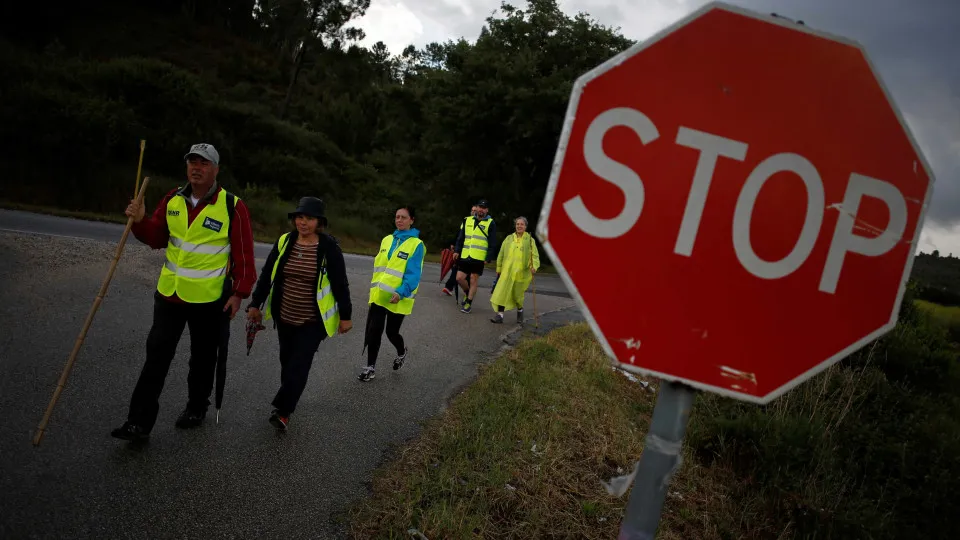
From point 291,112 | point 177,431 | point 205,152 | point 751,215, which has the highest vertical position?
point 291,112

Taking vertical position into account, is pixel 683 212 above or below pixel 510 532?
above

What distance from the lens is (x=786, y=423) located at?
193 inches

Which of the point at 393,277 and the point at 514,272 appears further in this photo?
the point at 514,272

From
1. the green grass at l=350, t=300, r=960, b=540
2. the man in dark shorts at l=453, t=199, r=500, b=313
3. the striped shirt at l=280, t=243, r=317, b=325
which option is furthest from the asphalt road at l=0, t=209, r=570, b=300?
the striped shirt at l=280, t=243, r=317, b=325

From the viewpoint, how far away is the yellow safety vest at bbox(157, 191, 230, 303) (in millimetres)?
3480

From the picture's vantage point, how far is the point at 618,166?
1105 millimetres

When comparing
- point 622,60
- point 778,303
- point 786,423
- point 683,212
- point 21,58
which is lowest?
point 786,423

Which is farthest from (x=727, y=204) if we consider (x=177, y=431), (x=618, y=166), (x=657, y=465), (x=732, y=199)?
(x=177, y=431)

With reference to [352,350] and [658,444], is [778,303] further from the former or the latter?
[352,350]

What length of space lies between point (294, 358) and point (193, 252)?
104cm

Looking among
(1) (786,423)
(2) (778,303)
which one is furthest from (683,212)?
(1) (786,423)

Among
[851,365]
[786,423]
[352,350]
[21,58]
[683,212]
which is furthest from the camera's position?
[21,58]

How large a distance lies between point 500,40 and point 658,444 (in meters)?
28.8

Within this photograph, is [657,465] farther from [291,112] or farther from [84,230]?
[291,112]
